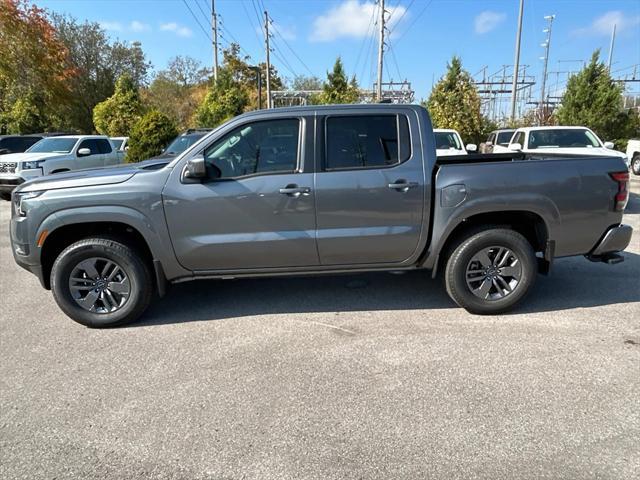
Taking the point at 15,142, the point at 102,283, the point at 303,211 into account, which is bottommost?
the point at 102,283

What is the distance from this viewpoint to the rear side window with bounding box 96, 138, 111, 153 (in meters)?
13.3

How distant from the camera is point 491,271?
13.7ft

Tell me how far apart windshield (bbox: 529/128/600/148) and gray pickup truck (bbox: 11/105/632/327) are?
26.3ft

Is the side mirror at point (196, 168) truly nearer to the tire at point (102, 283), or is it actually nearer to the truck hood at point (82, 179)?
the truck hood at point (82, 179)

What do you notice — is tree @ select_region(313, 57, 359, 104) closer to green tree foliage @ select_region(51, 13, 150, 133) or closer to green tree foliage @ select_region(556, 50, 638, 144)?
green tree foliage @ select_region(556, 50, 638, 144)

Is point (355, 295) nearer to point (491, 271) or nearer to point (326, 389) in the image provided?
point (491, 271)

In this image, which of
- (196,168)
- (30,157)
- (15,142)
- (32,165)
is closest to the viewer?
(196,168)

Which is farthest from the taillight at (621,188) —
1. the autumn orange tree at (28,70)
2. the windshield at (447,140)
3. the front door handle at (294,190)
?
the autumn orange tree at (28,70)

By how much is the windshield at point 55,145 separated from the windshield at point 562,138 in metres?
12.7

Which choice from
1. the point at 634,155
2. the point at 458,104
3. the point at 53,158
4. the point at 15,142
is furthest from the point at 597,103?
the point at 15,142

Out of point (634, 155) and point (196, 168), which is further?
point (634, 155)

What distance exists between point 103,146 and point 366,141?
39.4ft

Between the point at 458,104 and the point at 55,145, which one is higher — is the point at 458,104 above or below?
above

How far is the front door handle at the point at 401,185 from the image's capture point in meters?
3.90
